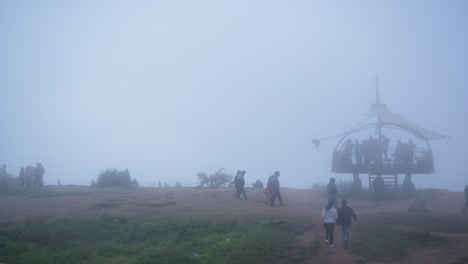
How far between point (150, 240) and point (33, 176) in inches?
868

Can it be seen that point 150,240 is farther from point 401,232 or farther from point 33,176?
point 33,176

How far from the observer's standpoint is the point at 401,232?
1531 centimetres

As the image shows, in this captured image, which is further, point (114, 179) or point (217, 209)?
point (114, 179)

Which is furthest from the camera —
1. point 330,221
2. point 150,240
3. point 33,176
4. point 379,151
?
point 33,176

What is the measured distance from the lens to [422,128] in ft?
105

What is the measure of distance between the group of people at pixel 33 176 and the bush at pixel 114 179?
19.2ft

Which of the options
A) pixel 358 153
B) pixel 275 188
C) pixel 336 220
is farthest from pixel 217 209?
pixel 358 153

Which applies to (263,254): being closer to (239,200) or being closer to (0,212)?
(239,200)

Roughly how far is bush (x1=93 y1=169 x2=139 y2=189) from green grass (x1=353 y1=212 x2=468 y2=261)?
25.1 meters

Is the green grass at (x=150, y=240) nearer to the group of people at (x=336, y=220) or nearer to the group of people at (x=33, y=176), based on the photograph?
the group of people at (x=336, y=220)

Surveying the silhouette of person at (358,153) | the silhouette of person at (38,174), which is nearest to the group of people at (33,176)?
the silhouette of person at (38,174)

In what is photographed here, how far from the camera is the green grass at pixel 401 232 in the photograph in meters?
13.7

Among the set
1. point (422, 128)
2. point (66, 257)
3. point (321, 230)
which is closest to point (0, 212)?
point (66, 257)

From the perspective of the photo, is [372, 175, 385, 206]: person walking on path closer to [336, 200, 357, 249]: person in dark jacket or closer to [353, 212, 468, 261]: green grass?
[353, 212, 468, 261]: green grass
